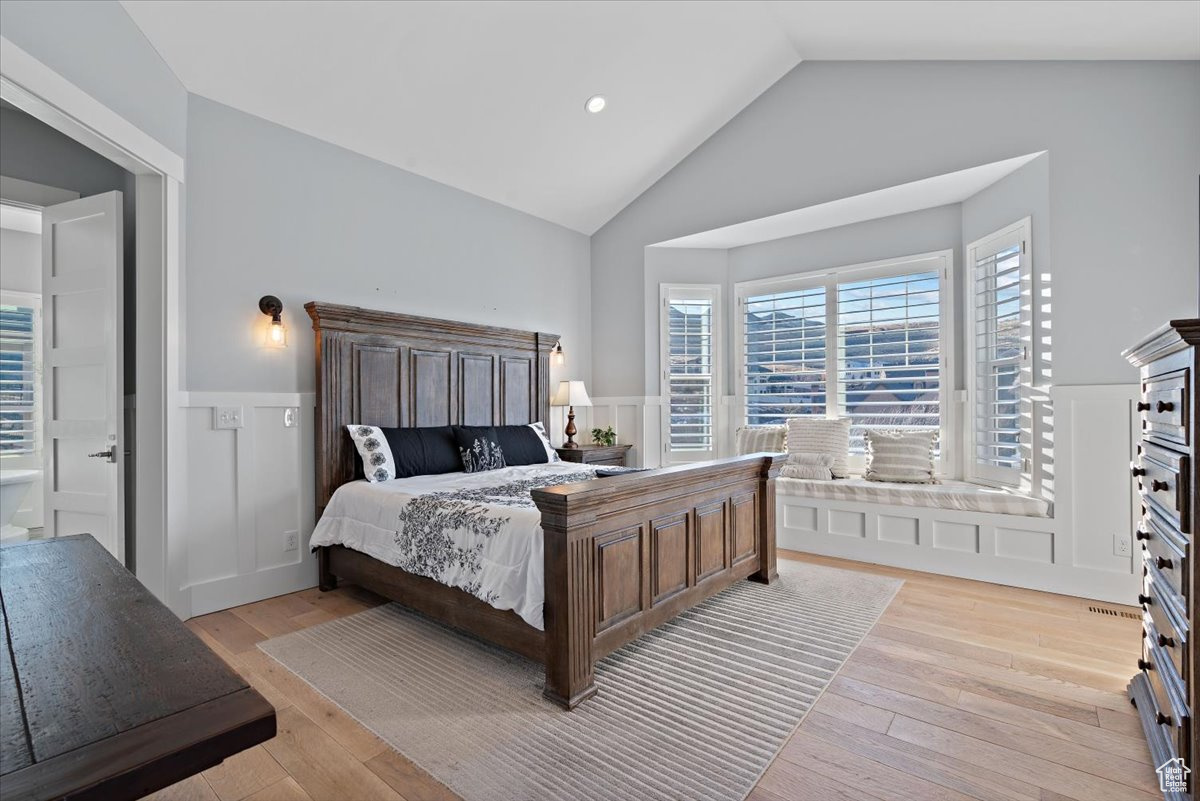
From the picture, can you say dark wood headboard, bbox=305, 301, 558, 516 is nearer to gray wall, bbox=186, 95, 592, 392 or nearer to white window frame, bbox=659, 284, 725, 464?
gray wall, bbox=186, 95, 592, 392

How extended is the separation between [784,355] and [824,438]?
93cm

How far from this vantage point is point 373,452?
353 centimetres

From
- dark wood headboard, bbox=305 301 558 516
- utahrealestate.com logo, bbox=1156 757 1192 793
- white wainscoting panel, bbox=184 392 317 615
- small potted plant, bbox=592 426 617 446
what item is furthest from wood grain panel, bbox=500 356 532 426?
utahrealestate.com logo, bbox=1156 757 1192 793

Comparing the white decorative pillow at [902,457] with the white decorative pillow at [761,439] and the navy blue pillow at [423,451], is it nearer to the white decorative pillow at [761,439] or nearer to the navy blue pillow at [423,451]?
the white decorative pillow at [761,439]

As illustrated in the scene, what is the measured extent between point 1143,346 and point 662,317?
3.89 m

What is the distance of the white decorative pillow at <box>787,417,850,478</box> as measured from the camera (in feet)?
15.0

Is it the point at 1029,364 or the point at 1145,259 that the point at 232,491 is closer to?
the point at 1029,364

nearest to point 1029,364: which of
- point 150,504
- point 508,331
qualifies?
point 508,331

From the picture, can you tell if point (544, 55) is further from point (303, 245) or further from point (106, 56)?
point (106, 56)

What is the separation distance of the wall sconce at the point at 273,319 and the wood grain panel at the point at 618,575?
2450mm

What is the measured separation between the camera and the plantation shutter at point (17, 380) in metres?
4.44

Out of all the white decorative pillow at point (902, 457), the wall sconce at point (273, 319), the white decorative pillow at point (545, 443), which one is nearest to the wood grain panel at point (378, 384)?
the wall sconce at point (273, 319)

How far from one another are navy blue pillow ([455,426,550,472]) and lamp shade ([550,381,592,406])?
753 millimetres

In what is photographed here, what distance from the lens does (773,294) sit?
531 cm
